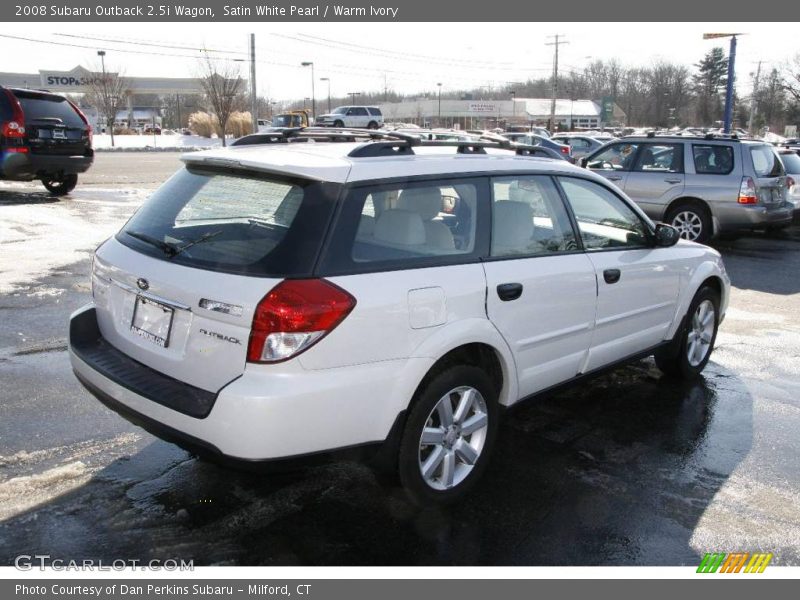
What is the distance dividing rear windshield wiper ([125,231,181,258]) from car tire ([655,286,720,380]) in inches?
143

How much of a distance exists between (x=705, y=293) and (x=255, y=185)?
12.6ft

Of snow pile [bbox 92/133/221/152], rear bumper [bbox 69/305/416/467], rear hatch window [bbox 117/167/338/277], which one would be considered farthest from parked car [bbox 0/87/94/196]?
snow pile [bbox 92/133/221/152]

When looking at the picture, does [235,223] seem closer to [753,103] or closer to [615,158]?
[615,158]

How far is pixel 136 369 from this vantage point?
3.41 m

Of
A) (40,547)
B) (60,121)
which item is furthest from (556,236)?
(60,121)

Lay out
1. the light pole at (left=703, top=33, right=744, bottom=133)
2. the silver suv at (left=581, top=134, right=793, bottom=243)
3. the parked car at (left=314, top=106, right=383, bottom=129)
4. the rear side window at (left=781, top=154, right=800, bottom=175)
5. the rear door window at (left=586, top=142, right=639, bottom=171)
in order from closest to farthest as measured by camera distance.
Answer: the silver suv at (left=581, top=134, right=793, bottom=243) → the rear door window at (left=586, top=142, right=639, bottom=171) → the rear side window at (left=781, top=154, right=800, bottom=175) → the light pole at (left=703, top=33, right=744, bottom=133) → the parked car at (left=314, top=106, right=383, bottom=129)

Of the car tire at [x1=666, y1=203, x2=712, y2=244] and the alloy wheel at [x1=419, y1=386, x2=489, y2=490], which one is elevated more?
the car tire at [x1=666, y1=203, x2=712, y2=244]

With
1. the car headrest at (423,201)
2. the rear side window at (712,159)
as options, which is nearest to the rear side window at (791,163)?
the rear side window at (712,159)

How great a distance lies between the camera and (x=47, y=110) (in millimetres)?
13797

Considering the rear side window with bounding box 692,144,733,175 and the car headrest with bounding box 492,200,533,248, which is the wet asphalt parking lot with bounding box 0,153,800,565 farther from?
the rear side window with bounding box 692,144,733,175

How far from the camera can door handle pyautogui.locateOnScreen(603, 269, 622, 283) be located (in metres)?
4.41

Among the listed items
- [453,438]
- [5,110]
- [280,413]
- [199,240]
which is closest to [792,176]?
[453,438]

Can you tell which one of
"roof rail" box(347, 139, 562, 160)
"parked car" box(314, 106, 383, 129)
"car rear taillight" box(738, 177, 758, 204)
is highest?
"parked car" box(314, 106, 383, 129)

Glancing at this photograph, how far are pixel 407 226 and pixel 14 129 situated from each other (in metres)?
12.2
